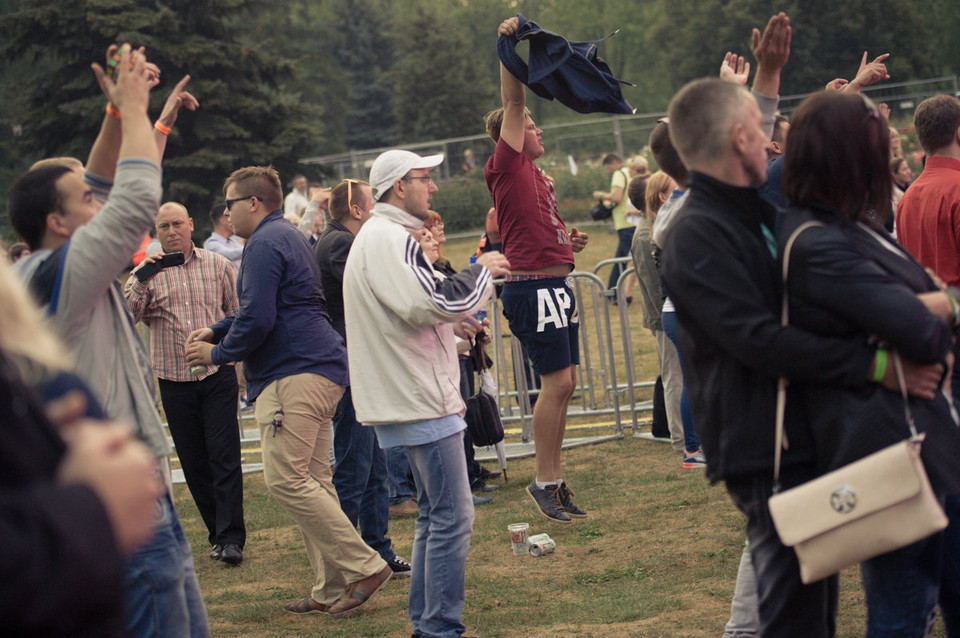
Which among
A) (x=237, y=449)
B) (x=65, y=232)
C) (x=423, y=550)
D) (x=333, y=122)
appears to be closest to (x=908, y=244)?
(x=423, y=550)

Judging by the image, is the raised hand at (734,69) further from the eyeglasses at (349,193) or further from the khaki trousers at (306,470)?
the eyeglasses at (349,193)

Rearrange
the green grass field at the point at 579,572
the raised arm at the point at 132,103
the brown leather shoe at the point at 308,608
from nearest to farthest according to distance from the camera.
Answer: the raised arm at the point at 132,103, the green grass field at the point at 579,572, the brown leather shoe at the point at 308,608

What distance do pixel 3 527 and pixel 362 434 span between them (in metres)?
5.29

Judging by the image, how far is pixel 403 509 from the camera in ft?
28.3

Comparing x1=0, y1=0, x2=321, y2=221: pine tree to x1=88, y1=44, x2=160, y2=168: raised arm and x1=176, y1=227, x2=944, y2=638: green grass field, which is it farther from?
x1=88, y1=44, x2=160, y2=168: raised arm

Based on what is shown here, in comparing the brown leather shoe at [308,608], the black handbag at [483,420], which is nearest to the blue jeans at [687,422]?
the black handbag at [483,420]

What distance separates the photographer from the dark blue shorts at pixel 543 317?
23.9ft

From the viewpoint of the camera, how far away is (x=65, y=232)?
3.52 meters

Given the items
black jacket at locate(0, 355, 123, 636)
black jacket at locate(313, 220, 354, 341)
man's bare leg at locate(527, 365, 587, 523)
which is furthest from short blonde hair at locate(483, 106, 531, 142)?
black jacket at locate(0, 355, 123, 636)

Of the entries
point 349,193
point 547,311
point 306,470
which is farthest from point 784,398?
point 349,193

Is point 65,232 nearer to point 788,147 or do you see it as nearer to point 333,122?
point 788,147

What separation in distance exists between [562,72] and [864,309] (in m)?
3.69

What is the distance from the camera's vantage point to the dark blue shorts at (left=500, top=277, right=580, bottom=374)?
286 inches

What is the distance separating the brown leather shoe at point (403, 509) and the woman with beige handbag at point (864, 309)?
5.59m
